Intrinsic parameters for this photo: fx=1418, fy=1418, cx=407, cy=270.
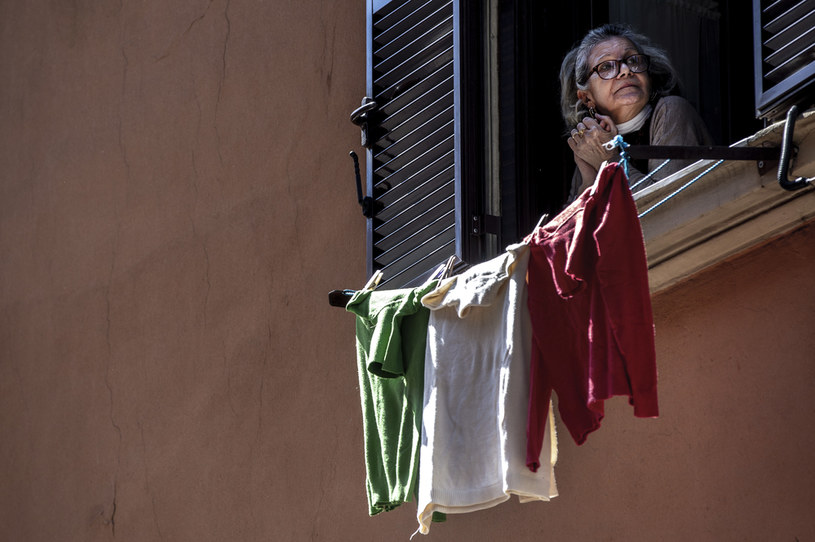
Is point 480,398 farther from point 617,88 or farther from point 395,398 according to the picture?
point 617,88

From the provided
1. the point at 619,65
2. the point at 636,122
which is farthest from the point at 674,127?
the point at 619,65

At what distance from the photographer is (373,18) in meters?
4.30

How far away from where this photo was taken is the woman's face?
3.91 metres

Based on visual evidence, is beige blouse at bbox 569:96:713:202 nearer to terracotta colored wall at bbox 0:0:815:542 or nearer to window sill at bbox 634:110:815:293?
window sill at bbox 634:110:815:293

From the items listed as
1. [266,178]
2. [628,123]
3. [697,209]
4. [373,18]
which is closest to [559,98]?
[628,123]

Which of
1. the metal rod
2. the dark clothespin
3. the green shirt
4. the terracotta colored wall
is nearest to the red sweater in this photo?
the metal rod

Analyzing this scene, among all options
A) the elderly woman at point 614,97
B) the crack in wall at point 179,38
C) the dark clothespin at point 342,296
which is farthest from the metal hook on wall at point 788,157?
the crack in wall at point 179,38

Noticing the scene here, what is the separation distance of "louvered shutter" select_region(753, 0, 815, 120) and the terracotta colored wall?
362 millimetres

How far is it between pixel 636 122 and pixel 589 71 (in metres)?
0.20

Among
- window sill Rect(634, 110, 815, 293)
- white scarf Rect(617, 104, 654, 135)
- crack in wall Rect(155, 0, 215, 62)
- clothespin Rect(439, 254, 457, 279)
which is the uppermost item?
crack in wall Rect(155, 0, 215, 62)

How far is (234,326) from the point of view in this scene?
508cm

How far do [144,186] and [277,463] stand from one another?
155 centimetres

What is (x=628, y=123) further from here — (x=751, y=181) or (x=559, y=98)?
(x=751, y=181)

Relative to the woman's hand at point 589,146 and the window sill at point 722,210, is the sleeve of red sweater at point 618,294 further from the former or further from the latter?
the woman's hand at point 589,146
